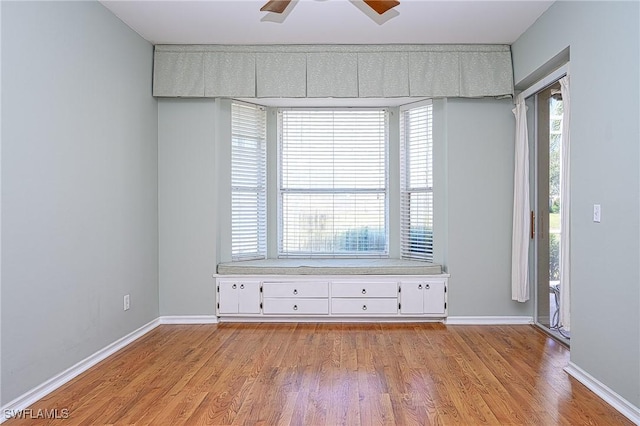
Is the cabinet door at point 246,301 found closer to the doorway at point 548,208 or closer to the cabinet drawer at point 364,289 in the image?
the cabinet drawer at point 364,289

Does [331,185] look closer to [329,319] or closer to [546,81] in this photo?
[329,319]

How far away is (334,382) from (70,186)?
2.20 m

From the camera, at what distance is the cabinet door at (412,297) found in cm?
436

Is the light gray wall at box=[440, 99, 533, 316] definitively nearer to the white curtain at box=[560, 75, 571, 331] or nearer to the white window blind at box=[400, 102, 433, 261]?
the white window blind at box=[400, 102, 433, 261]

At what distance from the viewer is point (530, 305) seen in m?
4.34

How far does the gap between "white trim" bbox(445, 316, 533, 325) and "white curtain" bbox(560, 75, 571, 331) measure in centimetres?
100

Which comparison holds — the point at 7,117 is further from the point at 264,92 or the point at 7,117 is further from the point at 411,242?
the point at 411,242

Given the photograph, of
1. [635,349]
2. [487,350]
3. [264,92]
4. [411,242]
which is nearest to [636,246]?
[635,349]

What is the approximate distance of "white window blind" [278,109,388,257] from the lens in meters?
5.04

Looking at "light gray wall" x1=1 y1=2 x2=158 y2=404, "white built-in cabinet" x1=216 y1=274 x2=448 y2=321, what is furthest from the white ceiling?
"white built-in cabinet" x1=216 y1=274 x2=448 y2=321

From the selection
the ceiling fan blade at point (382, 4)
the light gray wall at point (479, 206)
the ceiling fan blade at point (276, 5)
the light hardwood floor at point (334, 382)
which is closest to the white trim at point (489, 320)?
the light gray wall at point (479, 206)

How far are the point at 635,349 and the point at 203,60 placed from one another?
4.10 meters

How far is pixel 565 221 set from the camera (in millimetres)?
3344

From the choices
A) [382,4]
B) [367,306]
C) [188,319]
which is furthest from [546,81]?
[188,319]
